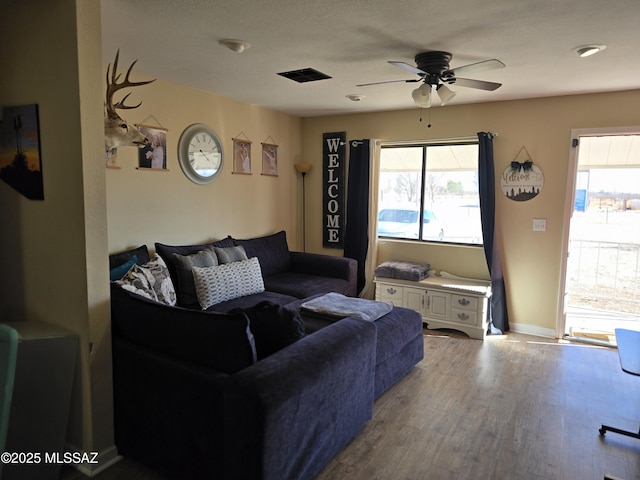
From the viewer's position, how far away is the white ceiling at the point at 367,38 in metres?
2.24

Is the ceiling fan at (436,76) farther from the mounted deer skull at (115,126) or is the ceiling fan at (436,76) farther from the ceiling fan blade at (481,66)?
the mounted deer skull at (115,126)

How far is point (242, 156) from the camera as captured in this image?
485cm

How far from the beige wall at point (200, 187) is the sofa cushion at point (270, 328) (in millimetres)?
1916

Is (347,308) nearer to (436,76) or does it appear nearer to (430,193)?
(436,76)

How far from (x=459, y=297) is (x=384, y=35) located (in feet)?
9.28

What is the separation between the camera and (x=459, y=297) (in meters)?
4.49

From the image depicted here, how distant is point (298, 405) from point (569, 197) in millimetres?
3648

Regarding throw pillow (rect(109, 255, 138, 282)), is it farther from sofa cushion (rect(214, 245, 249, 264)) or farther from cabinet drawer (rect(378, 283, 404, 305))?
cabinet drawer (rect(378, 283, 404, 305))

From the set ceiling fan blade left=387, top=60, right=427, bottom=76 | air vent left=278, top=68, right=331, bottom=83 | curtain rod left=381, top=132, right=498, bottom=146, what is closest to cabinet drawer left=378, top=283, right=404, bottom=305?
curtain rod left=381, top=132, right=498, bottom=146

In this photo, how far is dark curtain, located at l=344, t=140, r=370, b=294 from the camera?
5324 millimetres

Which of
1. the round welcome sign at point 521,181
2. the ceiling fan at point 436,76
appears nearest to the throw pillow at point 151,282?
the ceiling fan at point 436,76

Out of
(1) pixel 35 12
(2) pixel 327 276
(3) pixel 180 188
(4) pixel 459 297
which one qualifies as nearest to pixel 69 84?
(1) pixel 35 12

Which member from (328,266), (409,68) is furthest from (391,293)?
(409,68)

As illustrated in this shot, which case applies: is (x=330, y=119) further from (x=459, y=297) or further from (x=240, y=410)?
(x=240, y=410)
